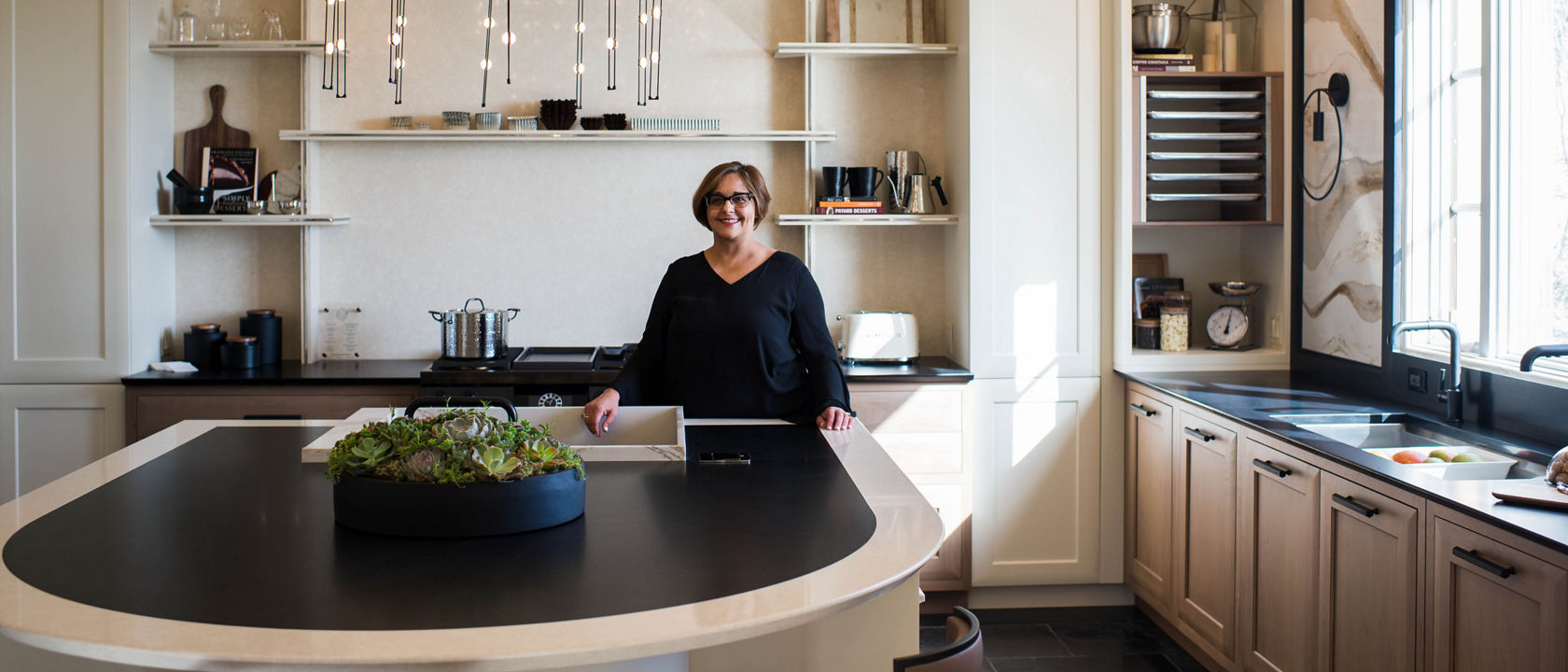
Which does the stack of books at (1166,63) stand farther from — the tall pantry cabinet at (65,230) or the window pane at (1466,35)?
the tall pantry cabinet at (65,230)

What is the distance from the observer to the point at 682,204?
466 centimetres

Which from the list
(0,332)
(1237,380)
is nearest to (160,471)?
(0,332)

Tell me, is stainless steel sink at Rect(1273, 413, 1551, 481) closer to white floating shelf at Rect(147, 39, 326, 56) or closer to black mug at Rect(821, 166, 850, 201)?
black mug at Rect(821, 166, 850, 201)

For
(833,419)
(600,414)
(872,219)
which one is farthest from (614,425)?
(872,219)

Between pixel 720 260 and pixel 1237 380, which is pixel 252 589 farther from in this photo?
pixel 1237 380

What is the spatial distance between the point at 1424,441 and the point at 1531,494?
878 millimetres

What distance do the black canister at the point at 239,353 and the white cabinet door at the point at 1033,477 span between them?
8.85 feet

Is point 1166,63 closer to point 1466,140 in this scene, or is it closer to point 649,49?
point 1466,140

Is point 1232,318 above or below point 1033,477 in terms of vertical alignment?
above

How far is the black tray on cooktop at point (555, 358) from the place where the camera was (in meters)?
4.13

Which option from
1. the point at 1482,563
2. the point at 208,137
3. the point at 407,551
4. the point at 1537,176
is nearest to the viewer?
the point at 407,551

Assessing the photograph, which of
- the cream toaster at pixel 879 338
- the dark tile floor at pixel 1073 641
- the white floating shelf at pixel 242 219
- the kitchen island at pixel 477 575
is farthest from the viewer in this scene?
the cream toaster at pixel 879 338

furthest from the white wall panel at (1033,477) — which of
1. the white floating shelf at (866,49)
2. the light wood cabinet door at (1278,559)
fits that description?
the white floating shelf at (866,49)

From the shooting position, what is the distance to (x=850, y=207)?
440 centimetres
